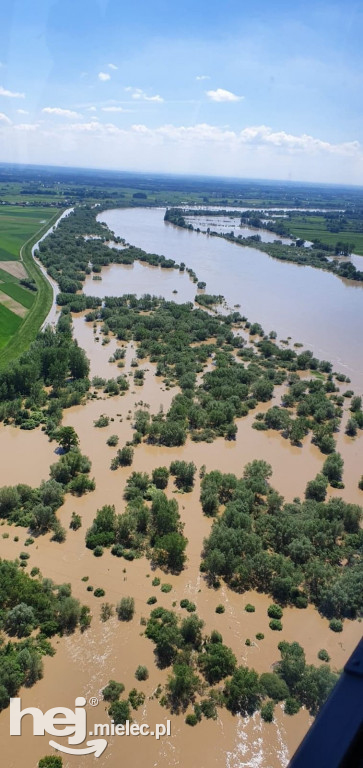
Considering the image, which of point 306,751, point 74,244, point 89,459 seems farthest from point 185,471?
point 74,244

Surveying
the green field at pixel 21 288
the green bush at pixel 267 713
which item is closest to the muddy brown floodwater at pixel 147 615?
the green bush at pixel 267 713

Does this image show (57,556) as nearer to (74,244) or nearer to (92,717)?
(92,717)

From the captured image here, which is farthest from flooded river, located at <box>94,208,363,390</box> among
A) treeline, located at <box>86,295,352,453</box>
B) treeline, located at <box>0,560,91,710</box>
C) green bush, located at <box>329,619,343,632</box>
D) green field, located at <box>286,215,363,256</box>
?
treeline, located at <box>0,560,91,710</box>

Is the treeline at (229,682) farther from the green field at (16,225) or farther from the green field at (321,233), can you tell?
the green field at (321,233)

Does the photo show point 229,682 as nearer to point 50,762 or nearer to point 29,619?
point 50,762

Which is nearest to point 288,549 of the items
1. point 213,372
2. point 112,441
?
point 112,441
